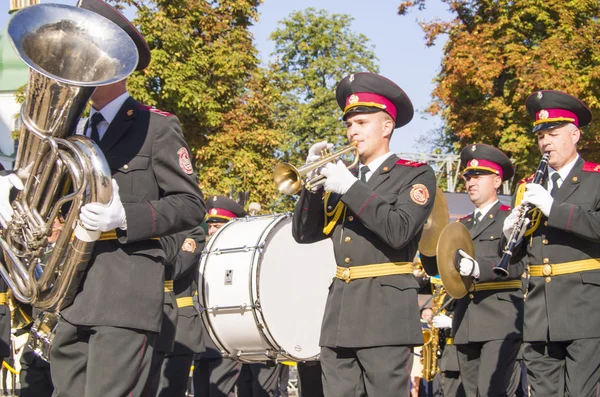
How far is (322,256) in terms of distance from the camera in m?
8.69

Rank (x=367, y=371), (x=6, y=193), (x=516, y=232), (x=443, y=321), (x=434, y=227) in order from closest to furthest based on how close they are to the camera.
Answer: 1. (x=6, y=193)
2. (x=367, y=371)
3. (x=516, y=232)
4. (x=434, y=227)
5. (x=443, y=321)

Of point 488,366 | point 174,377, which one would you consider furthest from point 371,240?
point 174,377

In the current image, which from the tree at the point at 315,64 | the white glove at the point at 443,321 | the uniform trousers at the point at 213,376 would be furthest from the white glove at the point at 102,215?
the tree at the point at 315,64

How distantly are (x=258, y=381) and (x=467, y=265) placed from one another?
15.5 ft

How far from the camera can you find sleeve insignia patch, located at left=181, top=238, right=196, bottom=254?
849 centimetres

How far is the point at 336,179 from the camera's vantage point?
5.18 metres

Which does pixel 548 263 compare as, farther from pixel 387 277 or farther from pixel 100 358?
pixel 100 358

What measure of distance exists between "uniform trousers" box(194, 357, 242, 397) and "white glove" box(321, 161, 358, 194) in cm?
587

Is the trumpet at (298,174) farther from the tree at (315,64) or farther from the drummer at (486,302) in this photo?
the tree at (315,64)

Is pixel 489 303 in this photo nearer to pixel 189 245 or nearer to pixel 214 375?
pixel 189 245

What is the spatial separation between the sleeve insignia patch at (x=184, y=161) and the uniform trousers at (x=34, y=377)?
4132 millimetres

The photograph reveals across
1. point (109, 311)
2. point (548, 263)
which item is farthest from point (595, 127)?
point (109, 311)

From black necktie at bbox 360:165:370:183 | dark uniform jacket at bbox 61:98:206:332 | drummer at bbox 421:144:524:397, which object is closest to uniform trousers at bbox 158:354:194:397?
drummer at bbox 421:144:524:397

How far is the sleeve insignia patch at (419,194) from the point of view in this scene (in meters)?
5.45
